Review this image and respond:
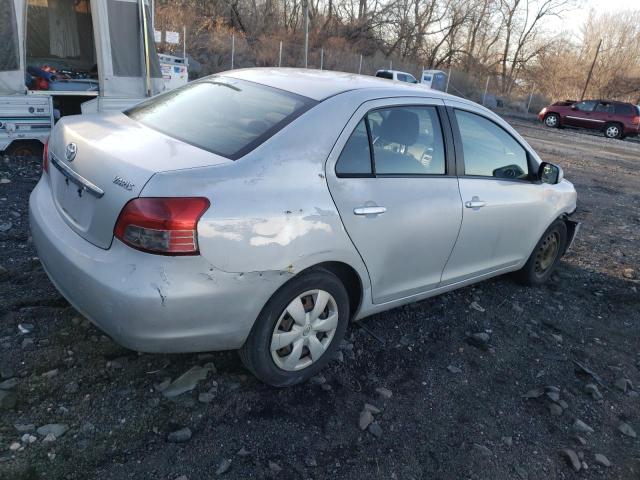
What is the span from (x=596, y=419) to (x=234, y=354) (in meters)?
2.20

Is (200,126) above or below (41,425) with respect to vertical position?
above

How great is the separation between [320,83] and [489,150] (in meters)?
1.47

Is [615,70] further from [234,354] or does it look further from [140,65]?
[234,354]

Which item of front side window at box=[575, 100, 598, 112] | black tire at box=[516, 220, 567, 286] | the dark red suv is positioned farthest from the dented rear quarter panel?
front side window at box=[575, 100, 598, 112]

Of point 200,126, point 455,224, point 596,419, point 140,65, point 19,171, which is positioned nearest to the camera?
A: point 200,126

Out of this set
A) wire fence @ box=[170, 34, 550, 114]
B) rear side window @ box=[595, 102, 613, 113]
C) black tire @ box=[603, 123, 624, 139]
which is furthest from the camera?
wire fence @ box=[170, 34, 550, 114]

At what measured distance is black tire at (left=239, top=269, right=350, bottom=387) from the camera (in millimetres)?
2625

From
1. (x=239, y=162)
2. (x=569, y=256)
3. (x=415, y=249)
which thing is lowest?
(x=569, y=256)

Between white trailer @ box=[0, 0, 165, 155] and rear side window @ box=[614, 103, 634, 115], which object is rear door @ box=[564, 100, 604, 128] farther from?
white trailer @ box=[0, 0, 165, 155]

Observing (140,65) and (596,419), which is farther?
(140,65)

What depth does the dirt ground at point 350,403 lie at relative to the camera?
2.41m

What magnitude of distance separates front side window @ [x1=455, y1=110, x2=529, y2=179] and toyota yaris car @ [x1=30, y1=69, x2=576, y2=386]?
0.08 ft

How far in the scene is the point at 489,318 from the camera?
4102 millimetres

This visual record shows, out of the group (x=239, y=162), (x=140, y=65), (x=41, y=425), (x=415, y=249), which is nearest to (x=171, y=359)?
(x=41, y=425)
